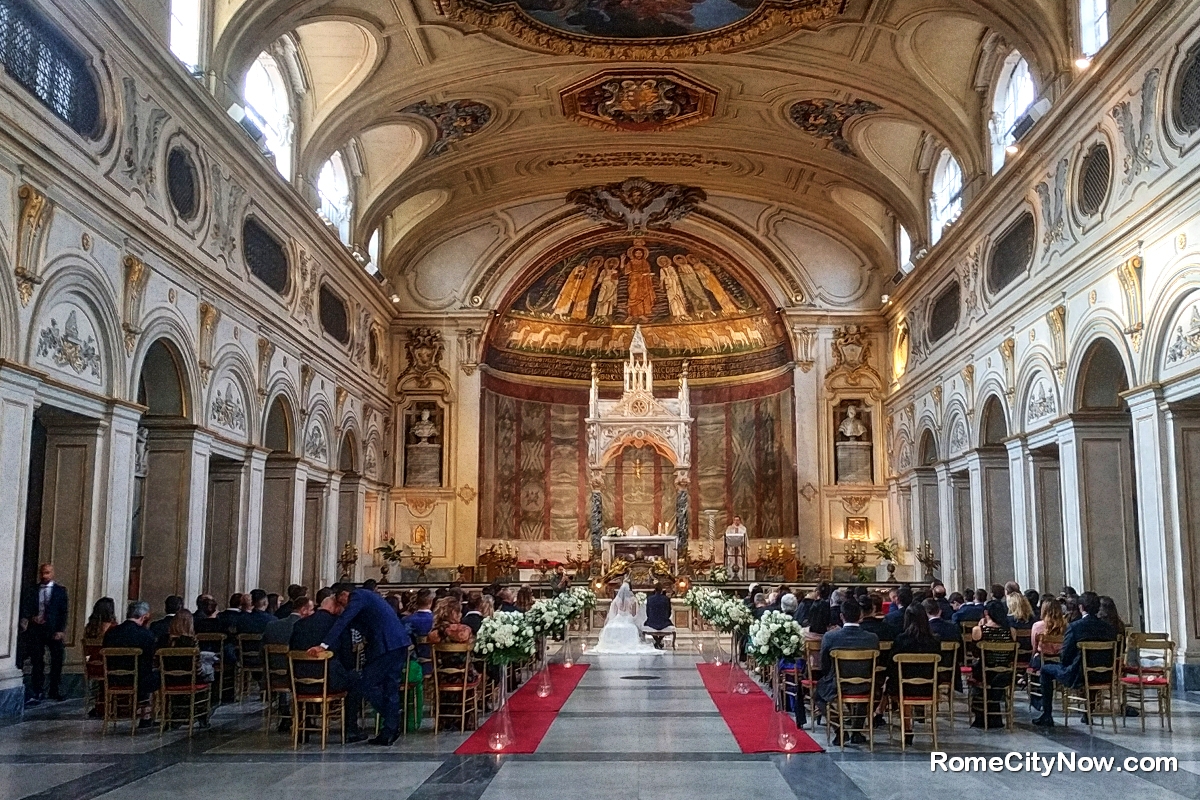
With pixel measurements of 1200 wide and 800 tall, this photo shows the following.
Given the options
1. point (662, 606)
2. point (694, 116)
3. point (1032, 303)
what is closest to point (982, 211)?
point (1032, 303)

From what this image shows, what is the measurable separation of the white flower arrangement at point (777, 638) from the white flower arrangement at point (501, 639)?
240 centimetres

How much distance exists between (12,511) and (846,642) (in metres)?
8.97

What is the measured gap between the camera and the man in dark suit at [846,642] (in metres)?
10.4

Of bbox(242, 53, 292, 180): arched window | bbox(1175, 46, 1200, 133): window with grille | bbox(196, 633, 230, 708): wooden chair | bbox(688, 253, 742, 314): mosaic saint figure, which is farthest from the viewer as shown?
bbox(688, 253, 742, 314): mosaic saint figure

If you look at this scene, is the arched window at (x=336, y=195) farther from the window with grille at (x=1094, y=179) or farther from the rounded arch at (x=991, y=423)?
the window with grille at (x=1094, y=179)

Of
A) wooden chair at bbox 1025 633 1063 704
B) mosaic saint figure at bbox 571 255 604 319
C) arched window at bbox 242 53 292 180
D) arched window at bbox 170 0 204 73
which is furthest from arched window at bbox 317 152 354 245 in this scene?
wooden chair at bbox 1025 633 1063 704

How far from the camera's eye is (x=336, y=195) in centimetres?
Answer: 2600

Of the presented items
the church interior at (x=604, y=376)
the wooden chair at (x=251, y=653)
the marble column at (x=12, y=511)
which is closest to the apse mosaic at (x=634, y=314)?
the church interior at (x=604, y=376)

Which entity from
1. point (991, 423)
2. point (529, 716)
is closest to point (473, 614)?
point (529, 716)

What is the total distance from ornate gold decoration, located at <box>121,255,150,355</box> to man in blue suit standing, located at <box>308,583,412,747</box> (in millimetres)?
6282

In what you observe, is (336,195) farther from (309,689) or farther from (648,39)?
(309,689)

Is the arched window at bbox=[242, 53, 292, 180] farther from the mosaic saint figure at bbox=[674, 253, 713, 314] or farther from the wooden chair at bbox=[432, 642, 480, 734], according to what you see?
the mosaic saint figure at bbox=[674, 253, 713, 314]

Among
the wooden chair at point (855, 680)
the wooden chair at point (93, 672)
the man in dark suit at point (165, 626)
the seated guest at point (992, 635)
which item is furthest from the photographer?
the man in dark suit at point (165, 626)

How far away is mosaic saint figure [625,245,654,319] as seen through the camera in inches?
1366
